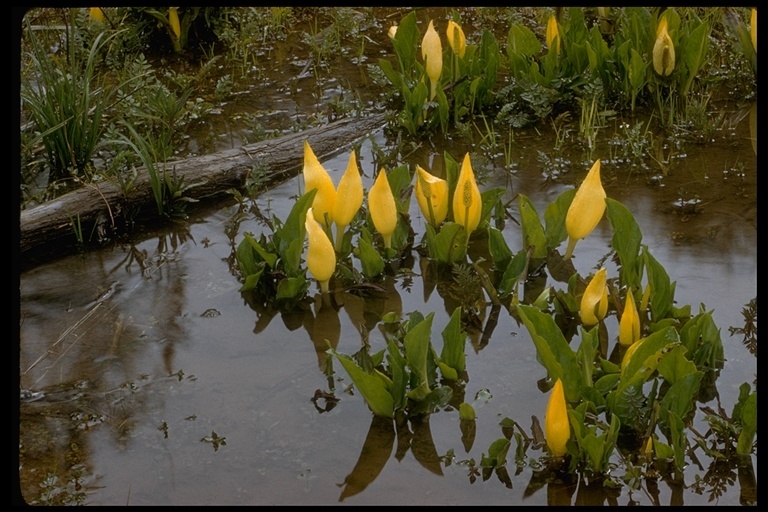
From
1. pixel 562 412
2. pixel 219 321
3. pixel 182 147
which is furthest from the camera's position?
pixel 182 147

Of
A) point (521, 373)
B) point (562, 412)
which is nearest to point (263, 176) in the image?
point (521, 373)

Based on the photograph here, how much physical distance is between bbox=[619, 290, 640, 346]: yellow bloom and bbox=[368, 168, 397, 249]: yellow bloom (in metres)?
1.08

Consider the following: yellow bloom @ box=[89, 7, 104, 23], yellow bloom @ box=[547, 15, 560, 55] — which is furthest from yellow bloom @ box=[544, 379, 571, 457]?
yellow bloom @ box=[89, 7, 104, 23]

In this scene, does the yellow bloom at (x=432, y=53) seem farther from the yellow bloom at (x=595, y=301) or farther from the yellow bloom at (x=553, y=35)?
the yellow bloom at (x=595, y=301)

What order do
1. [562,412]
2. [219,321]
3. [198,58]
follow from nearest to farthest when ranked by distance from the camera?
1. [562,412]
2. [219,321]
3. [198,58]

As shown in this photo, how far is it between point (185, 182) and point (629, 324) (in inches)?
97.6

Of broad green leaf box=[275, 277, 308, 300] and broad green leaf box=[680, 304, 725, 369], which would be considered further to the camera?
broad green leaf box=[275, 277, 308, 300]

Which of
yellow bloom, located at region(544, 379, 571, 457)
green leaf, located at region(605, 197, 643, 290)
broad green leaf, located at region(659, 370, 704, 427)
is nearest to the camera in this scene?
yellow bloom, located at region(544, 379, 571, 457)

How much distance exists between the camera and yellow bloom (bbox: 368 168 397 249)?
3.95 metres

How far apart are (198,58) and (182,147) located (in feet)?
4.90

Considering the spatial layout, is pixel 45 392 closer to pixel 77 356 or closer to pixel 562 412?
pixel 77 356

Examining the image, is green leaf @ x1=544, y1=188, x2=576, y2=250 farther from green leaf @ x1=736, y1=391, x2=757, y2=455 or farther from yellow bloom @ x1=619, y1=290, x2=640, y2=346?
green leaf @ x1=736, y1=391, x2=757, y2=455

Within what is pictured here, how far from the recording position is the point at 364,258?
405 centimetres

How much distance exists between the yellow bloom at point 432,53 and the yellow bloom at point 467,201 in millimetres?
1384
